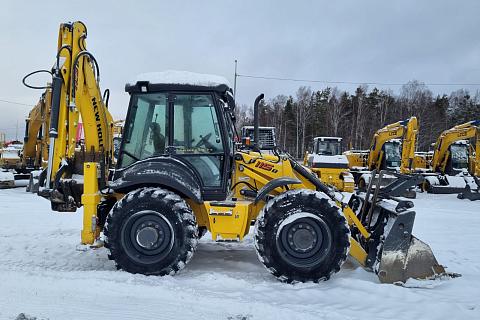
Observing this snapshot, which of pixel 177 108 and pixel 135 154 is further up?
pixel 177 108

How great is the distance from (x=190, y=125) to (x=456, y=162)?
18381mm

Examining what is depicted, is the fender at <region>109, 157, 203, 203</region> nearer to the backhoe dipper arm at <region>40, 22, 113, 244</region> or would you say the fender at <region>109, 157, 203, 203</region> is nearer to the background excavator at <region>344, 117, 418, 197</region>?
the backhoe dipper arm at <region>40, 22, 113, 244</region>

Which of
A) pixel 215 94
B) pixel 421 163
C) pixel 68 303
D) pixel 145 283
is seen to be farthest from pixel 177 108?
pixel 421 163

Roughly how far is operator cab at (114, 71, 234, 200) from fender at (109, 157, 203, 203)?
18 millimetres

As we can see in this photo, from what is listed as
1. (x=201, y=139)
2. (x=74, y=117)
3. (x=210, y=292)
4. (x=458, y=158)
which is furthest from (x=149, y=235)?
(x=458, y=158)

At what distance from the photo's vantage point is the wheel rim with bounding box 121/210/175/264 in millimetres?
4582

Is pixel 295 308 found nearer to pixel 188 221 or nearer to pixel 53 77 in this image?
pixel 188 221

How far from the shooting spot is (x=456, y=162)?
19391mm

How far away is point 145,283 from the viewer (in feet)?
13.9

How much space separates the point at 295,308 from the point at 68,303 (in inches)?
84.7

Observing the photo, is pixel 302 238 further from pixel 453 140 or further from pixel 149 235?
pixel 453 140

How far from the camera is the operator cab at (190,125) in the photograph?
491 centimetres

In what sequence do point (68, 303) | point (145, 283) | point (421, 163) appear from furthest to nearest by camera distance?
point (421, 163)
point (145, 283)
point (68, 303)

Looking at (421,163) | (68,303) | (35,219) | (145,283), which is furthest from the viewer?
(421,163)
